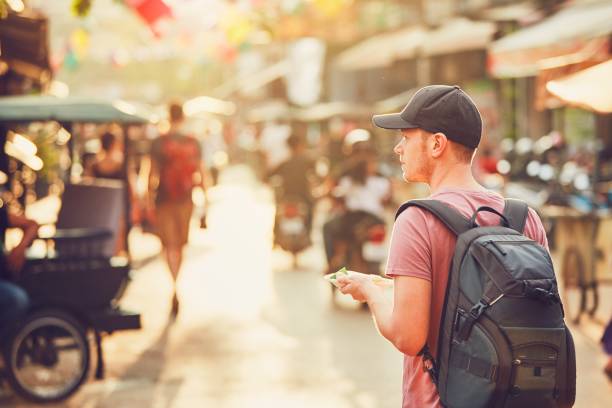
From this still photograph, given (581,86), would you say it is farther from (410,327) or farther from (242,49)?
(242,49)

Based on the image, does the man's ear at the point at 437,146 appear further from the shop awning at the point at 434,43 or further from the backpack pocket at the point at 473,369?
the shop awning at the point at 434,43

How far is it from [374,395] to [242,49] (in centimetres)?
3300

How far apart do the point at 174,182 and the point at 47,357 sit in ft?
12.6

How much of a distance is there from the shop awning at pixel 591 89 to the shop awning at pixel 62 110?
134 inches

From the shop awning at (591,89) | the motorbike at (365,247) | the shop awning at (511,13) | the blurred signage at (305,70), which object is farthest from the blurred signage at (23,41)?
the blurred signage at (305,70)

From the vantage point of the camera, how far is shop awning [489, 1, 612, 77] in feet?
48.5

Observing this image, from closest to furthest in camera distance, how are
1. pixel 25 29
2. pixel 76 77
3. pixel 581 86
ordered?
pixel 581 86 < pixel 25 29 < pixel 76 77

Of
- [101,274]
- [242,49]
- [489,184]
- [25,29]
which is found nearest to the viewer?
[101,274]

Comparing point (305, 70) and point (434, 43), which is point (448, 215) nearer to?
point (434, 43)

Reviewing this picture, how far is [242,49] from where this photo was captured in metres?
40.7

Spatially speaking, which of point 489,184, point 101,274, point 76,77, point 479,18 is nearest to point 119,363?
point 101,274

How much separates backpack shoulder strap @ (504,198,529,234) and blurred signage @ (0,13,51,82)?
11.1 metres

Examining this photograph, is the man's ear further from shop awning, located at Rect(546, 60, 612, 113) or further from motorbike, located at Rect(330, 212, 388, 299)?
motorbike, located at Rect(330, 212, 388, 299)

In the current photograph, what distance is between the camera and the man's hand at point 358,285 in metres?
3.68
